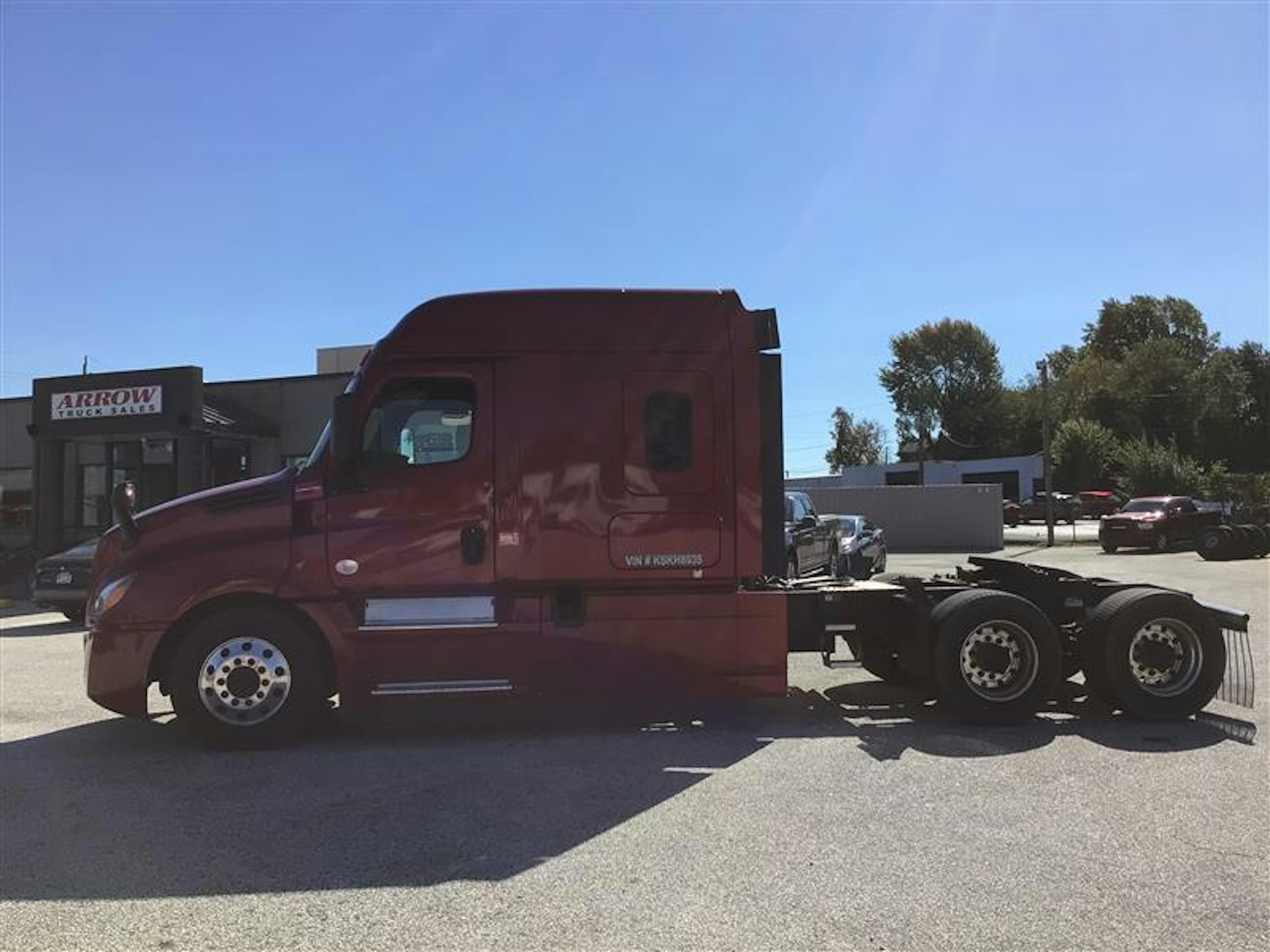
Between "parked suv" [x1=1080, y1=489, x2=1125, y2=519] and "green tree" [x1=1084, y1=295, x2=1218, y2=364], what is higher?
"green tree" [x1=1084, y1=295, x2=1218, y2=364]

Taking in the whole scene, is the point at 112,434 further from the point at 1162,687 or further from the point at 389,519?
the point at 1162,687

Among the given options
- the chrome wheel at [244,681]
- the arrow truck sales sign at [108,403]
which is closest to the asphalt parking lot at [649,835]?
the chrome wheel at [244,681]

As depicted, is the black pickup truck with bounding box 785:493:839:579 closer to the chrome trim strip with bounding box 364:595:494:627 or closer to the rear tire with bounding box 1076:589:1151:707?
the rear tire with bounding box 1076:589:1151:707

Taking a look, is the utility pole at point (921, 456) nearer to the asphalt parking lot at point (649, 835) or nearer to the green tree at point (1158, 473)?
the green tree at point (1158, 473)

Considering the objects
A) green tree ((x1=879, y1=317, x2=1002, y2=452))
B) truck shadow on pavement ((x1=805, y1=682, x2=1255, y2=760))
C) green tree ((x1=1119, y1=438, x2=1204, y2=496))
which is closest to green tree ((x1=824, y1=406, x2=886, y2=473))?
green tree ((x1=879, y1=317, x2=1002, y2=452))

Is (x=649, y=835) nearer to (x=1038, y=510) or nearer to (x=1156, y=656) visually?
(x=1156, y=656)

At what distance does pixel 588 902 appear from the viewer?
3.91 metres

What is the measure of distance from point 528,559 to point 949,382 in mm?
86309

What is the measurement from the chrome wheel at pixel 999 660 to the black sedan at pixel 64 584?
44.9ft

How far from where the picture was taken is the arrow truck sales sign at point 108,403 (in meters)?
21.1

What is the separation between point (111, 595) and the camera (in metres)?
6.41

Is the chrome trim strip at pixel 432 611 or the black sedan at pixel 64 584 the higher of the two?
the chrome trim strip at pixel 432 611

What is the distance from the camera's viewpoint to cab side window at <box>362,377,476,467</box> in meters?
6.54

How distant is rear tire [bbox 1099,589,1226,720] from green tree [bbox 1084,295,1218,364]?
8340cm
